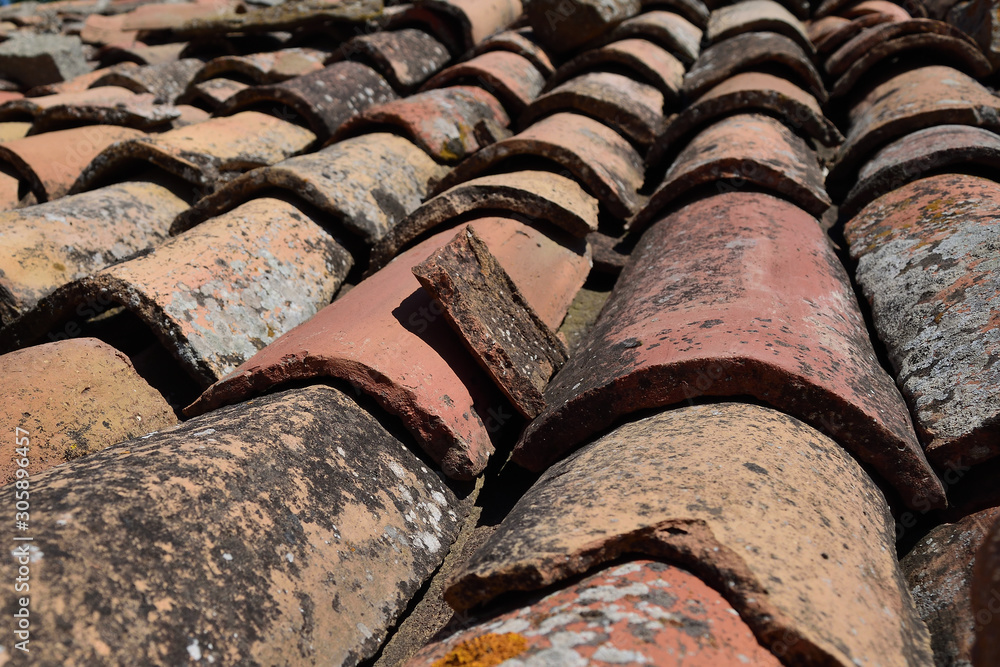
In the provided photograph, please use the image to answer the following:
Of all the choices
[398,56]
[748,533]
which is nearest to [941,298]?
[748,533]

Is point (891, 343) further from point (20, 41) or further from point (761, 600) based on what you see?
point (20, 41)

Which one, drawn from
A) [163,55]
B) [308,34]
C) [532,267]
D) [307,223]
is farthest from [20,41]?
[532,267]

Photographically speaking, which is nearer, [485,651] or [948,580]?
[485,651]

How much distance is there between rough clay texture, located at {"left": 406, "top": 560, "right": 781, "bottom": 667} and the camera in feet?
3.20

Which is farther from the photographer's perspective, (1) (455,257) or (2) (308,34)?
(2) (308,34)

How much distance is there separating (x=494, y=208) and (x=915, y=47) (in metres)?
2.77

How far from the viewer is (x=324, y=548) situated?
4.46 ft

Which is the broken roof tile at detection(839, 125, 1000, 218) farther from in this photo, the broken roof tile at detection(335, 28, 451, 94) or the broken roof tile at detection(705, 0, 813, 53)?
the broken roof tile at detection(335, 28, 451, 94)

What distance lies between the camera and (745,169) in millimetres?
2523

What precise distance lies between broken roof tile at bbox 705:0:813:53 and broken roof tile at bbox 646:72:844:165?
114 centimetres

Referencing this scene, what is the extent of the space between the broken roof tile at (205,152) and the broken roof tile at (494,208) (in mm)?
1011

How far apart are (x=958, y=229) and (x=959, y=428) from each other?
831 millimetres

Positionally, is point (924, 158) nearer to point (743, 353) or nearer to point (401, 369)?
point (743, 353)

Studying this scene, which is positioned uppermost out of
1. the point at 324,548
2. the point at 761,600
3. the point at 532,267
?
the point at 532,267
